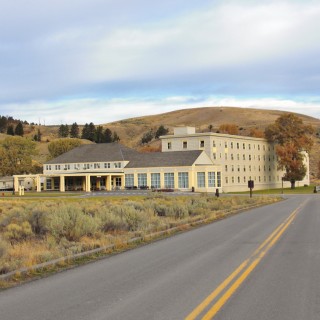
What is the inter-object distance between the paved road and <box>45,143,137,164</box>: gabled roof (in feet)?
264

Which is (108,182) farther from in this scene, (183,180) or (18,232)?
(18,232)

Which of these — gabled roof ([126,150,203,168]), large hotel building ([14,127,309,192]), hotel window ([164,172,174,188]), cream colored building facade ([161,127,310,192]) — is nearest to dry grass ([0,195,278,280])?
large hotel building ([14,127,309,192])

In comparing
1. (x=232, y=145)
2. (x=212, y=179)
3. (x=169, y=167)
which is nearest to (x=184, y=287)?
(x=212, y=179)

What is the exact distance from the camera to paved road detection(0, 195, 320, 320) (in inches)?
291

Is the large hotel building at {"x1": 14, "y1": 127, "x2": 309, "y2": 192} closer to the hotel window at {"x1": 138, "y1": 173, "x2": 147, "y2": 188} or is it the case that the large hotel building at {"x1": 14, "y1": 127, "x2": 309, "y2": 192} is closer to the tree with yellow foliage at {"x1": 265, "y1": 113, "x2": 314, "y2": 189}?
the hotel window at {"x1": 138, "y1": 173, "x2": 147, "y2": 188}

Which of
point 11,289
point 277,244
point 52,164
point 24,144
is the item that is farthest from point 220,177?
point 11,289

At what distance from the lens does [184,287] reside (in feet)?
29.7

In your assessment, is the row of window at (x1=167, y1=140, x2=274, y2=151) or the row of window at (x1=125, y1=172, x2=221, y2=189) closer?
the row of window at (x1=125, y1=172, x2=221, y2=189)

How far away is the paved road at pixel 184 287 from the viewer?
738cm

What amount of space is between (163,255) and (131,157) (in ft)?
267

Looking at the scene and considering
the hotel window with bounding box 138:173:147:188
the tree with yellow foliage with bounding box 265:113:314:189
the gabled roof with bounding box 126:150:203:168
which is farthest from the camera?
the tree with yellow foliage with bounding box 265:113:314:189

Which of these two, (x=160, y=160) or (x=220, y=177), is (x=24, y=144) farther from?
(x=220, y=177)

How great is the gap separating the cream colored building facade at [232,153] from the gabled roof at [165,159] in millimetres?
6313

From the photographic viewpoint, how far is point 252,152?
10556 centimetres
